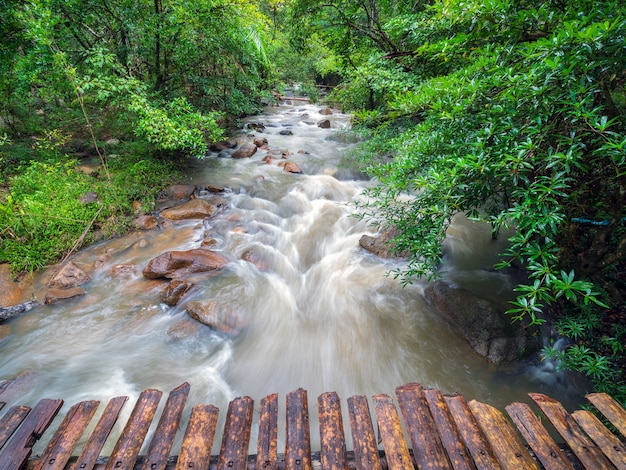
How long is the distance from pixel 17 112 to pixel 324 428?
38.8ft

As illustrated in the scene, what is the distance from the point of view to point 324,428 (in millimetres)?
1828

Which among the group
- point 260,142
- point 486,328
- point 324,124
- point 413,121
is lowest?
point 486,328

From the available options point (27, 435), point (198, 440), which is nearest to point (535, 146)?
point (198, 440)

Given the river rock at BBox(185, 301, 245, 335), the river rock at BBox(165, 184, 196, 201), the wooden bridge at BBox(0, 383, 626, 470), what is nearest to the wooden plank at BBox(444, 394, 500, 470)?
the wooden bridge at BBox(0, 383, 626, 470)

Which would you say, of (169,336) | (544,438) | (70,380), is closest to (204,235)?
(169,336)

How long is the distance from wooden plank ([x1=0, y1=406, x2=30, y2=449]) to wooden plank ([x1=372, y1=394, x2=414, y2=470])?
2.39 meters

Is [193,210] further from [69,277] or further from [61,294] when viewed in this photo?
[61,294]

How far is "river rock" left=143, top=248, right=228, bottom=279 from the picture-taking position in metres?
5.04

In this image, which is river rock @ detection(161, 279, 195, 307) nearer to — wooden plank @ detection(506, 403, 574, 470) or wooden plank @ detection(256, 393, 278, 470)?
wooden plank @ detection(256, 393, 278, 470)

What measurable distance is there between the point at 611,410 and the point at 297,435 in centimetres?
213

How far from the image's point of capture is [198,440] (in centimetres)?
178

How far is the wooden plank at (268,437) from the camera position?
5.52 ft

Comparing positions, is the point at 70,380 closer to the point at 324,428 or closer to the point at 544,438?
the point at 324,428

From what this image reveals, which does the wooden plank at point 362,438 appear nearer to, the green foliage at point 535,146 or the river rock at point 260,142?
the green foliage at point 535,146
